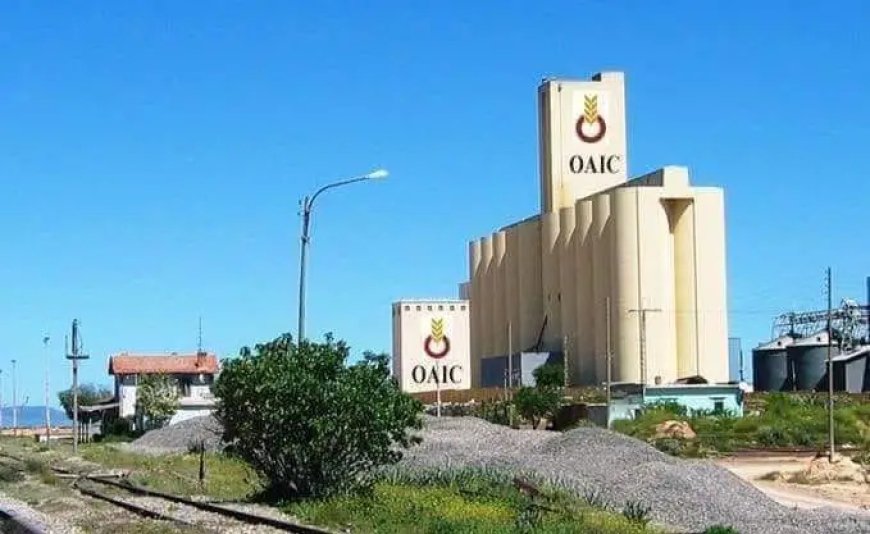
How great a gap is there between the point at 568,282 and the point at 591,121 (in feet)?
47.2

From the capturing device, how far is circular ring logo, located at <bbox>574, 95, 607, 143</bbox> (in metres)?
114

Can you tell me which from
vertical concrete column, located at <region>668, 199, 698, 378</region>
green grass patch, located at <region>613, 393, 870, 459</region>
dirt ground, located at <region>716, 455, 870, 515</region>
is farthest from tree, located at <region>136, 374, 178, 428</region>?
dirt ground, located at <region>716, 455, 870, 515</region>

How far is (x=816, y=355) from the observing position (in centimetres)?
11656

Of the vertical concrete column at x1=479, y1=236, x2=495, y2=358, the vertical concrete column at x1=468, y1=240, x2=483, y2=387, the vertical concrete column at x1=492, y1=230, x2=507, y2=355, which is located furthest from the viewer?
the vertical concrete column at x1=468, y1=240, x2=483, y2=387

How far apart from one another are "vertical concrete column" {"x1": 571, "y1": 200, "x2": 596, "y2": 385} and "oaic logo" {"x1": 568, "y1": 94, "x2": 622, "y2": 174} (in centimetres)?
806

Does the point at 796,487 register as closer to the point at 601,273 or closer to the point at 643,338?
the point at 643,338

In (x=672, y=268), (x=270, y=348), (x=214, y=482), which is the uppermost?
(x=672, y=268)

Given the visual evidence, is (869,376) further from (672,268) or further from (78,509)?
(78,509)

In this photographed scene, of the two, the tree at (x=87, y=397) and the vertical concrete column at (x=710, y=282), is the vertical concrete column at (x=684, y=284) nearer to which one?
the vertical concrete column at (x=710, y=282)

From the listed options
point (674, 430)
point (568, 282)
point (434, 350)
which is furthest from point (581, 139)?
point (674, 430)

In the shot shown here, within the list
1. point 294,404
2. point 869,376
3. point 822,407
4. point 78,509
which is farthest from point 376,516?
point 869,376

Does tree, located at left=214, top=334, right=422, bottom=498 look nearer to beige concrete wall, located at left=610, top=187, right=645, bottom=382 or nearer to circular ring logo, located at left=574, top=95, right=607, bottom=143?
beige concrete wall, located at left=610, top=187, right=645, bottom=382

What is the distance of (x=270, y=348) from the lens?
29.6 meters

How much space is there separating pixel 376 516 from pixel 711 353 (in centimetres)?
7844
